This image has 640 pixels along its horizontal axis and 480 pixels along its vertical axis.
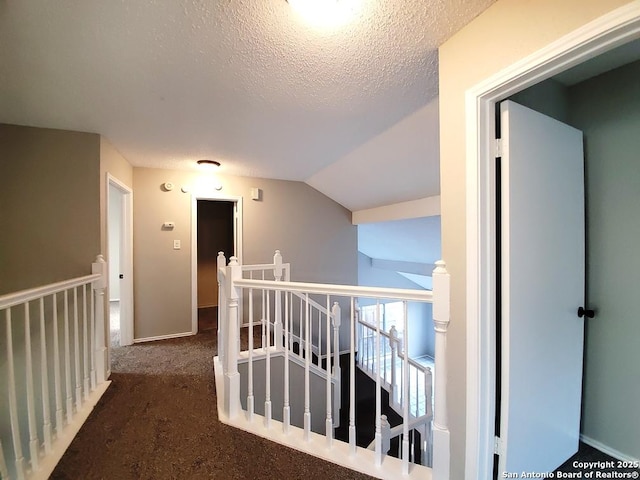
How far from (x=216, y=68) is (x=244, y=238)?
2.56 metres

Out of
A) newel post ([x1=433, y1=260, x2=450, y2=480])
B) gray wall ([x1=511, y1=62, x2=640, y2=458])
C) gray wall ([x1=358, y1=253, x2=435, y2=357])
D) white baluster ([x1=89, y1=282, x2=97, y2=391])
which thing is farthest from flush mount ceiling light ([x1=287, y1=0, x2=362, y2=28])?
gray wall ([x1=358, y1=253, x2=435, y2=357])

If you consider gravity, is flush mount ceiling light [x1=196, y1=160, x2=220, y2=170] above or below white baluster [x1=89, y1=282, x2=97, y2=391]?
above

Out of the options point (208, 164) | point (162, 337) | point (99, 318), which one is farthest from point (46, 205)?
point (162, 337)

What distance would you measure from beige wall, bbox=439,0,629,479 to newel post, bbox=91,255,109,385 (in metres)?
2.67

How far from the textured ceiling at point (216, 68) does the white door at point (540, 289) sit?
2.12 feet

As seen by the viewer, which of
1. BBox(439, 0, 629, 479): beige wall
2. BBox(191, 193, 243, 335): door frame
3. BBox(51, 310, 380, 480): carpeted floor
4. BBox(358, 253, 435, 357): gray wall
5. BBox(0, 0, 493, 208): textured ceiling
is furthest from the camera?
BBox(358, 253, 435, 357): gray wall

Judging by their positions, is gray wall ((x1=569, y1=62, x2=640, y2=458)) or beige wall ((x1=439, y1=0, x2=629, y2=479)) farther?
gray wall ((x1=569, y1=62, x2=640, y2=458))

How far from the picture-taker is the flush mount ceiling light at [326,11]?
3.55 feet

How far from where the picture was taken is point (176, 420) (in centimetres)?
180

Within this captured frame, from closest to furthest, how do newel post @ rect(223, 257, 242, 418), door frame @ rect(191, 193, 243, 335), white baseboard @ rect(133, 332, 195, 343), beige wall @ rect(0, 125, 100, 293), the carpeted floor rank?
the carpeted floor → newel post @ rect(223, 257, 242, 418) → beige wall @ rect(0, 125, 100, 293) → white baseboard @ rect(133, 332, 195, 343) → door frame @ rect(191, 193, 243, 335)

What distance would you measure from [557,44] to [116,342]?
445 cm

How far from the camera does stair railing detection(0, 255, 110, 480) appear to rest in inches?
57.2

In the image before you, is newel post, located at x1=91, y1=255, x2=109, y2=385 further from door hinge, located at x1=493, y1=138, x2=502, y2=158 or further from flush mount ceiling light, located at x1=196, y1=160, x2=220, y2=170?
door hinge, located at x1=493, y1=138, x2=502, y2=158

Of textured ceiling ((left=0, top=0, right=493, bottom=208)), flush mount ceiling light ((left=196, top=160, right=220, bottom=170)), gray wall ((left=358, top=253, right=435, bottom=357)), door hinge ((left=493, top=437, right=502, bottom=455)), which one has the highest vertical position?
textured ceiling ((left=0, top=0, right=493, bottom=208))
